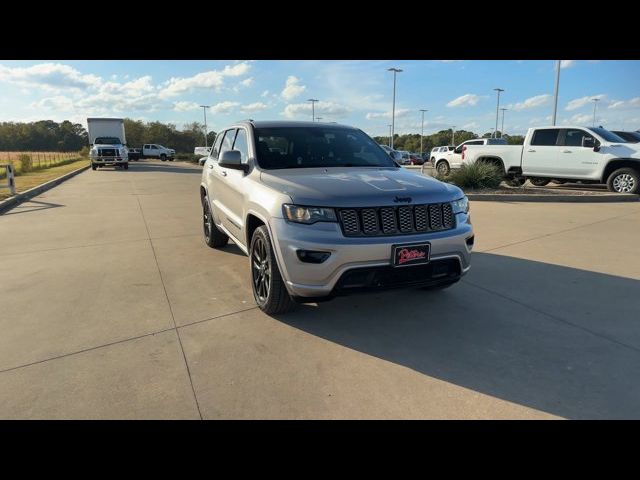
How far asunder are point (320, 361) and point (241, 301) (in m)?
1.47

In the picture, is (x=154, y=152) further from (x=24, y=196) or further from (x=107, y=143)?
(x=24, y=196)

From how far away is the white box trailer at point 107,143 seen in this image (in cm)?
2795

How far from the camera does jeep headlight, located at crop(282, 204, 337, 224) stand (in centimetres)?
336

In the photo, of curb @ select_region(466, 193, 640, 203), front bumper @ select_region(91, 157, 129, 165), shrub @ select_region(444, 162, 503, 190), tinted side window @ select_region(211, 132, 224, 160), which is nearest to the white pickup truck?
curb @ select_region(466, 193, 640, 203)

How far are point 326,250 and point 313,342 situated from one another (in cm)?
79

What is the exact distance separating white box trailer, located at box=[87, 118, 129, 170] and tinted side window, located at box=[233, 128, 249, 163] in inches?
1032

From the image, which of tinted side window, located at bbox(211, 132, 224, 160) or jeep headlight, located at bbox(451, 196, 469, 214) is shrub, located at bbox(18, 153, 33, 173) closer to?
tinted side window, located at bbox(211, 132, 224, 160)

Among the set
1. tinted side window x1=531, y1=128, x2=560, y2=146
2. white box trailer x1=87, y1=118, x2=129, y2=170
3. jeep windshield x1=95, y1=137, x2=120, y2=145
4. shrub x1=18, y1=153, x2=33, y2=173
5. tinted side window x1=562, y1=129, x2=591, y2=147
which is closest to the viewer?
tinted side window x1=562, y1=129, x2=591, y2=147

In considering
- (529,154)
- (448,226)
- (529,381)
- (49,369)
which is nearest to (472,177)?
(529,154)

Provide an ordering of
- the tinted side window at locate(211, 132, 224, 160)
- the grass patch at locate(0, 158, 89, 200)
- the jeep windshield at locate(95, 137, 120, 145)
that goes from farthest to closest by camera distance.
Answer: the jeep windshield at locate(95, 137, 120, 145), the grass patch at locate(0, 158, 89, 200), the tinted side window at locate(211, 132, 224, 160)

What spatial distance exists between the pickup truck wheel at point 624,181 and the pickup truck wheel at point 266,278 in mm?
11726

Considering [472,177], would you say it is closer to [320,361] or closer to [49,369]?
[320,361]
